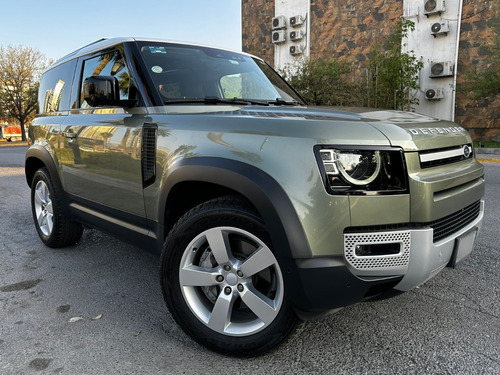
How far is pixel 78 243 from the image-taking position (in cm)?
411

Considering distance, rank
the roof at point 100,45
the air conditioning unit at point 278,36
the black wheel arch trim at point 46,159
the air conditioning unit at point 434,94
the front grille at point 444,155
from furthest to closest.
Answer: the air conditioning unit at point 278,36 < the air conditioning unit at point 434,94 < the black wheel arch trim at point 46,159 < the roof at point 100,45 < the front grille at point 444,155

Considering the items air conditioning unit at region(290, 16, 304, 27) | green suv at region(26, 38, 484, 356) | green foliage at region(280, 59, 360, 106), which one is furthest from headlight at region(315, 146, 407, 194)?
air conditioning unit at region(290, 16, 304, 27)

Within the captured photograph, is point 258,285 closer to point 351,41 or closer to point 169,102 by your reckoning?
point 169,102

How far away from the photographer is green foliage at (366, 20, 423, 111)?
16.7 metres

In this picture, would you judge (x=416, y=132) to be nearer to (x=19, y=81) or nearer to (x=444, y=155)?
(x=444, y=155)

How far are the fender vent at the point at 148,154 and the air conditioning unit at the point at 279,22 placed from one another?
874 inches

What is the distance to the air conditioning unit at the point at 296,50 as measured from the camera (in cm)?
2213

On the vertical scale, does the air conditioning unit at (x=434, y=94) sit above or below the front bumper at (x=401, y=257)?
above

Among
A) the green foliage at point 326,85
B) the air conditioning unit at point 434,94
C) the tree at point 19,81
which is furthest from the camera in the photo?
the tree at point 19,81

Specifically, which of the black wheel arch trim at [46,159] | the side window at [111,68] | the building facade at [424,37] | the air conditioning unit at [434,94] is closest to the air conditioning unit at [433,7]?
the building facade at [424,37]

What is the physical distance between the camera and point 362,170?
1.76 meters

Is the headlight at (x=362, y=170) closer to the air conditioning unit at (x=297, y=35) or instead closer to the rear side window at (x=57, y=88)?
the rear side window at (x=57, y=88)

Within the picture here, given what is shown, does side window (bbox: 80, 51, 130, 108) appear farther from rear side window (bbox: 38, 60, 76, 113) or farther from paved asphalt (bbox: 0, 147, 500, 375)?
paved asphalt (bbox: 0, 147, 500, 375)

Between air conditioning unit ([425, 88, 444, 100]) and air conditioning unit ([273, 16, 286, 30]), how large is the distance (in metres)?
9.18
